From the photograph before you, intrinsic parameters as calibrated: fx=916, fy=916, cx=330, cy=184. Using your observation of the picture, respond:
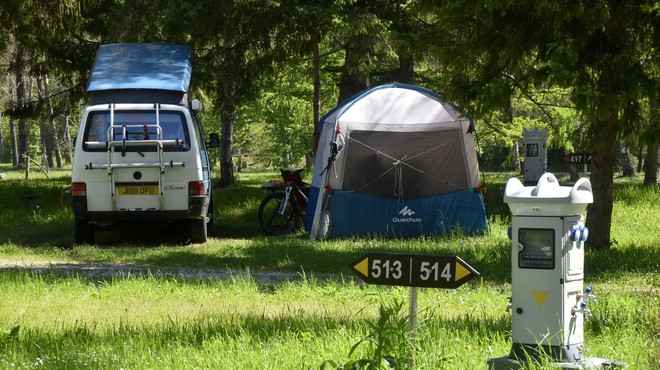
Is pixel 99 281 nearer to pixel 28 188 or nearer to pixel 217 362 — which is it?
pixel 217 362

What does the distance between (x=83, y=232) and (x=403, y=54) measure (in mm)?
6266

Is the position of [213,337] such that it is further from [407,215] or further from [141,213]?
[407,215]

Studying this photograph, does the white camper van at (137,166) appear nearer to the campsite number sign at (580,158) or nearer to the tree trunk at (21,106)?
the campsite number sign at (580,158)

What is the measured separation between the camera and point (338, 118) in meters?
16.3

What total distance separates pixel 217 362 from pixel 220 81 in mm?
14726

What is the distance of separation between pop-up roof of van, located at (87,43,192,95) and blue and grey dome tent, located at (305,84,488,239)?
9.87 ft

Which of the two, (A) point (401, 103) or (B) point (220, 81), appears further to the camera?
(B) point (220, 81)

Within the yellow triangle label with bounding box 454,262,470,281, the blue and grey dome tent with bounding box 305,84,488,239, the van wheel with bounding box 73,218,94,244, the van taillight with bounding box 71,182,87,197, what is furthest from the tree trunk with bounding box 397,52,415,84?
the yellow triangle label with bounding box 454,262,470,281

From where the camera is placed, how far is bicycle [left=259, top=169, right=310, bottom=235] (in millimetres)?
17438

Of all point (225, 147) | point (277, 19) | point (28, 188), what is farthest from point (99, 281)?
point (225, 147)

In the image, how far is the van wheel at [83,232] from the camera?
15.7m

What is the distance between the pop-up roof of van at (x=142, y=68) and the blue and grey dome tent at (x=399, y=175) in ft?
9.87

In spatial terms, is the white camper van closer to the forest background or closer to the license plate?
the license plate

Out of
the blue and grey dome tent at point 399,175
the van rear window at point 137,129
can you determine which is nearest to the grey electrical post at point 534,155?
the blue and grey dome tent at point 399,175
